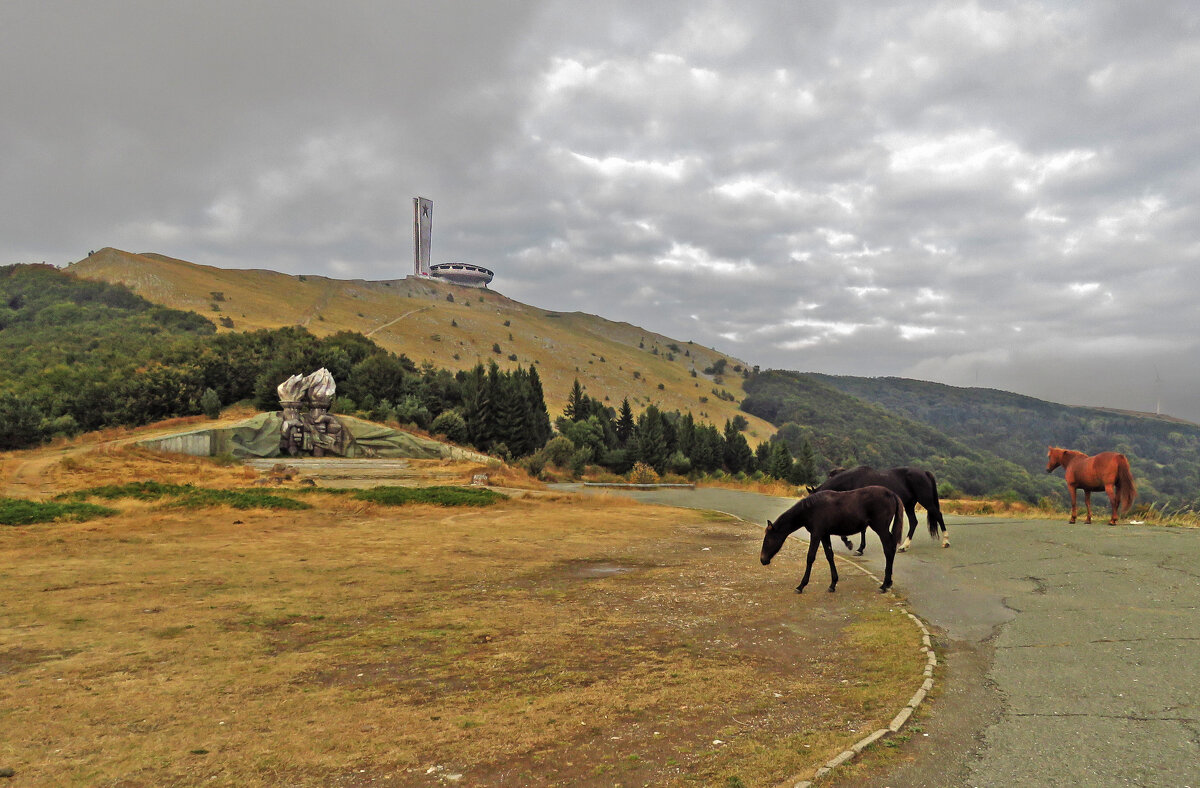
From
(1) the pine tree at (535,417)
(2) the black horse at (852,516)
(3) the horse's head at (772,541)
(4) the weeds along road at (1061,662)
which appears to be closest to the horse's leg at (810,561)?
(2) the black horse at (852,516)

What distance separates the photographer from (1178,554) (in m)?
10.2

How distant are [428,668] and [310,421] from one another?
36.7m

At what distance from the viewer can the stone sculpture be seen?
37656mm

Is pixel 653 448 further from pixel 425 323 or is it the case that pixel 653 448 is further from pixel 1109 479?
pixel 425 323

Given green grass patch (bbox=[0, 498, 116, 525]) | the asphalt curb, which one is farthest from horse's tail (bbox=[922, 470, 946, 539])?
green grass patch (bbox=[0, 498, 116, 525])

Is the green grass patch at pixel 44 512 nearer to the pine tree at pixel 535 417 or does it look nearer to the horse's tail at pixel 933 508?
the horse's tail at pixel 933 508

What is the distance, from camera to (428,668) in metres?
6.54

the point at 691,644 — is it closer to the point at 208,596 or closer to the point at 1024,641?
the point at 1024,641

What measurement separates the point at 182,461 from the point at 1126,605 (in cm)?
3820

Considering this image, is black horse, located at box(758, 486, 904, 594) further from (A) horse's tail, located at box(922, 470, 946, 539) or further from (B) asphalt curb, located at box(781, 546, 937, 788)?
(A) horse's tail, located at box(922, 470, 946, 539)

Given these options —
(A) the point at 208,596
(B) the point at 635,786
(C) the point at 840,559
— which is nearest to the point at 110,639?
(A) the point at 208,596

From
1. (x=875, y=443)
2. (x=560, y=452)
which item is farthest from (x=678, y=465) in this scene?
(x=875, y=443)

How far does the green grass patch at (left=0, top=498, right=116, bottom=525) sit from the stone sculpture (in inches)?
729

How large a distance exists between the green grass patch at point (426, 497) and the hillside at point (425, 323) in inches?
2960
